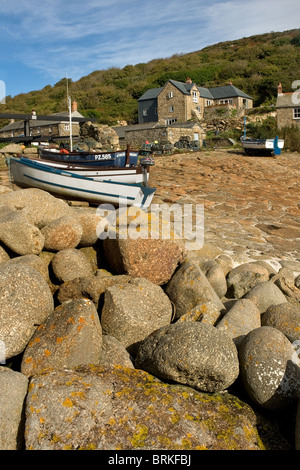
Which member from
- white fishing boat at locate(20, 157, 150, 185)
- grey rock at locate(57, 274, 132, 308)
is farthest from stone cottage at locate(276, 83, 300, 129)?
grey rock at locate(57, 274, 132, 308)

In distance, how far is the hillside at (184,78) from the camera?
49.7 meters

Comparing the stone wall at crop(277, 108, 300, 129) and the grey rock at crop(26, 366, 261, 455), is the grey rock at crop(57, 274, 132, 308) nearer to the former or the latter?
the grey rock at crop(26, 366, 261, 455)

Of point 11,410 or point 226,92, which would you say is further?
point 226,92

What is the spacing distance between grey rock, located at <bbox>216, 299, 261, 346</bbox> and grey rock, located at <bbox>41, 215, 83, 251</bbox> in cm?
205

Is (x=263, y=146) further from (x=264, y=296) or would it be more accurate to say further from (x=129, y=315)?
(x=129, y=315)

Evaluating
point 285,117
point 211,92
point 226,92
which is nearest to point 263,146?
point 285,117

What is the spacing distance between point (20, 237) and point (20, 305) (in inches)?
46.6

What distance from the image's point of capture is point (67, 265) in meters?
4.60

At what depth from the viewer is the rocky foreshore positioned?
8.29 feet

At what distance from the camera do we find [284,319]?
4.09 meters

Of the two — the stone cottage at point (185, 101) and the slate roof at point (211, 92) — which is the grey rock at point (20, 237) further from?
the slate roof at point (211, 92)
